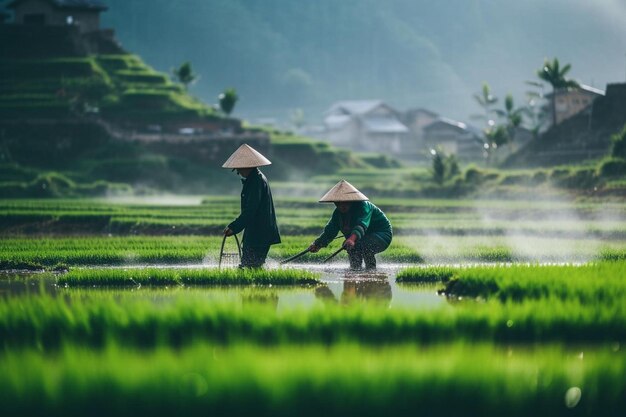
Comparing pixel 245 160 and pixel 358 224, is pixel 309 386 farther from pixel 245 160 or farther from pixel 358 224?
pixel 245 160

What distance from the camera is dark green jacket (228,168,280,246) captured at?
1252cm

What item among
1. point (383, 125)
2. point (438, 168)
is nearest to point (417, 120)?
point (383, 125)

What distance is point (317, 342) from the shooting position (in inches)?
285

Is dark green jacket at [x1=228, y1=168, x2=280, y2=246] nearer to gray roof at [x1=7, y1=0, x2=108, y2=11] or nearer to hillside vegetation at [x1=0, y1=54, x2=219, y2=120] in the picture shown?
hillside vegetation at [x1=0, y1=54, x2=219, y2=120]

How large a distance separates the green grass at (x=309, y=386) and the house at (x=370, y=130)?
7767 centimetres

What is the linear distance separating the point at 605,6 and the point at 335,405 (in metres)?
176

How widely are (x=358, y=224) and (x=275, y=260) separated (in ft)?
10.1

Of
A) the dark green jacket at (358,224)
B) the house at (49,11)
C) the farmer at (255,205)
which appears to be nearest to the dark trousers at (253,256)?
the farmer at (255,205)

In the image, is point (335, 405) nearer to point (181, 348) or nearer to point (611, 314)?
point (181, 348)

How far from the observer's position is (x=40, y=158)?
167ft

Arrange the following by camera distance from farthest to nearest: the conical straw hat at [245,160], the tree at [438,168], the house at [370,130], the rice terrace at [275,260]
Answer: the house at [370,130] < the tree at [438,168] < the conical straw hat at [245,160] < the rice terrace at [275,260]

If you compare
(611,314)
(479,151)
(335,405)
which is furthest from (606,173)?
(479,151)

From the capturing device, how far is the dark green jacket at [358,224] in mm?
12295

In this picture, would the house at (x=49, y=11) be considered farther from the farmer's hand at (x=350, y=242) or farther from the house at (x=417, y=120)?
the farmer's hand at (x=350, y=242)
